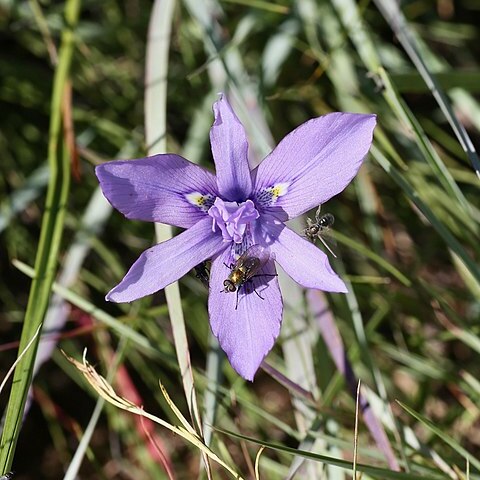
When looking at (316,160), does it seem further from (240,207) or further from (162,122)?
(162,122)

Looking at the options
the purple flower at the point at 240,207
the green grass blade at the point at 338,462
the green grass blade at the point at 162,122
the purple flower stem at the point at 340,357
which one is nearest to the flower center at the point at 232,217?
the purple flower at the point at 240,207

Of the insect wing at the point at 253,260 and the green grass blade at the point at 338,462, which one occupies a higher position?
the insect wing at the point at 253,260

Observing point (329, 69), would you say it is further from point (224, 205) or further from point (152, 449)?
point (152, 449)

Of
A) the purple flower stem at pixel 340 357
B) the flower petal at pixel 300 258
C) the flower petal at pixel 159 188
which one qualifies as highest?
the flower petal at pixel 159 188

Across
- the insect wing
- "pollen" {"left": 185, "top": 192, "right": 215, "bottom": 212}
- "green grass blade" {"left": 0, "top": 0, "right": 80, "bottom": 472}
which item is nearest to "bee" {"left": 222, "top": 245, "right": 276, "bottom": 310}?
the insect wing

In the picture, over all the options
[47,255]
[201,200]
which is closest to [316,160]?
[201,200]

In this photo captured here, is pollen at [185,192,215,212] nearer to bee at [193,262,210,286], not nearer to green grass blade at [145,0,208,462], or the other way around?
bee at [193,262,210,286]

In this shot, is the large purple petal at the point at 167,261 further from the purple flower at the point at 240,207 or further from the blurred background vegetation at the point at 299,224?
the blurred background vegetation at the point at 299,224
